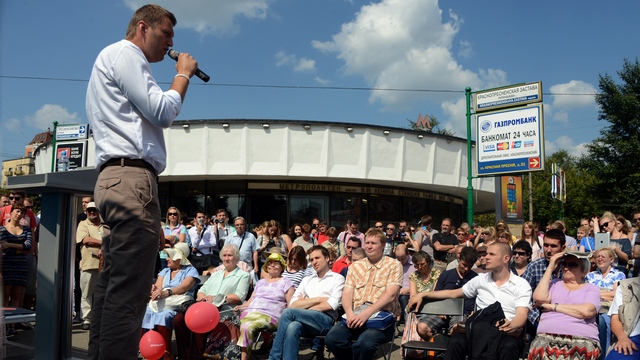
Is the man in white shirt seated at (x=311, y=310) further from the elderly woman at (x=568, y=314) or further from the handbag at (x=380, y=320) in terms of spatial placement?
the elderly woman at (x=568, y=314)

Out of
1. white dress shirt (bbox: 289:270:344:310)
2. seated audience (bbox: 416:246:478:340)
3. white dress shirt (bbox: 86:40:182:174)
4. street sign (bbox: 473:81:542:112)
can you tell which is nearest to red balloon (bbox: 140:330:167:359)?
white dress shirt (bbox: 289:270:344:310)

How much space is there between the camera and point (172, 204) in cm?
2428

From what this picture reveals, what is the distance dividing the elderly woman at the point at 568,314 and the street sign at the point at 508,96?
39.9 ft

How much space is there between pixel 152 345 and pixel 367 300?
249cm

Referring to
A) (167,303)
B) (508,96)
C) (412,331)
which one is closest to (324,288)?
(412,331)

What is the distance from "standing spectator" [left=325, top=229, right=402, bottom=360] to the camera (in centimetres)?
601

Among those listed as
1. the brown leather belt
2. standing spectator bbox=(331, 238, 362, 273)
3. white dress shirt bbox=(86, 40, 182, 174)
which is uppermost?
white dress shirt bbox=(86, 40, 182, 174)

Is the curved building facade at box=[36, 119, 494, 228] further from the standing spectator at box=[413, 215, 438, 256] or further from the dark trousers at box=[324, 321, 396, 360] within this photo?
the dark trousers at box=[324, 321, 396, 360]

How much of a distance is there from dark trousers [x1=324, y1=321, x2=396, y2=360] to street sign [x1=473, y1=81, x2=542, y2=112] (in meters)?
12.7

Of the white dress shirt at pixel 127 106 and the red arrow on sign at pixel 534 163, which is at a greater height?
the red arrow on sign at pixel 534 163

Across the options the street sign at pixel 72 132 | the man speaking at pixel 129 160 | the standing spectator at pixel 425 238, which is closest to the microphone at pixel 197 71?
the man speaking at pixel 129 160

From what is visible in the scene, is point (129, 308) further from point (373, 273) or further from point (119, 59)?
point (373, 273)

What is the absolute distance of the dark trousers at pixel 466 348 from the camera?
5.46 meters

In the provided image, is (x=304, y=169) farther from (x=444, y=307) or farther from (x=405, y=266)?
(x=444, y=307)
